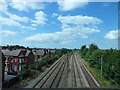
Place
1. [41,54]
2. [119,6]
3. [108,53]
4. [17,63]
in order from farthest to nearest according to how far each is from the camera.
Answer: [41,54] < [17,63] < [108,53] < [119,6]

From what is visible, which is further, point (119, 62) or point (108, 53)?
point (108, 53)

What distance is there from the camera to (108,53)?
28.5ft

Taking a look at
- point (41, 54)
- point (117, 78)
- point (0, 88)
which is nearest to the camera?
point (0, 88)

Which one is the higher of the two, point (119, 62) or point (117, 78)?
point (119, 62)

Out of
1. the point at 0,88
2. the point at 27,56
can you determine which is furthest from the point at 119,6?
the point at 27,56

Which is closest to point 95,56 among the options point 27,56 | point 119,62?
point 27,56

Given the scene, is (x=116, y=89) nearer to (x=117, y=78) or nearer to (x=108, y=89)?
(x=108, y=89)

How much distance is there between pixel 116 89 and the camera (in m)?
1.89

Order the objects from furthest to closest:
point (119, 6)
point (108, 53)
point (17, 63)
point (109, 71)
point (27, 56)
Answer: point (27, 56), point (17, 63), point (108, 53), point (109, 71), point (119, 6)

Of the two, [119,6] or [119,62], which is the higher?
[119,6]

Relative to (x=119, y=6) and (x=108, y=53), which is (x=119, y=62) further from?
(x=119, y=6)

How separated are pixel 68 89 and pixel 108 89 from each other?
0.37 meters

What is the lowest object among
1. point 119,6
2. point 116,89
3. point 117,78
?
point 117,78

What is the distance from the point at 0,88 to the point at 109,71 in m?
5.40
